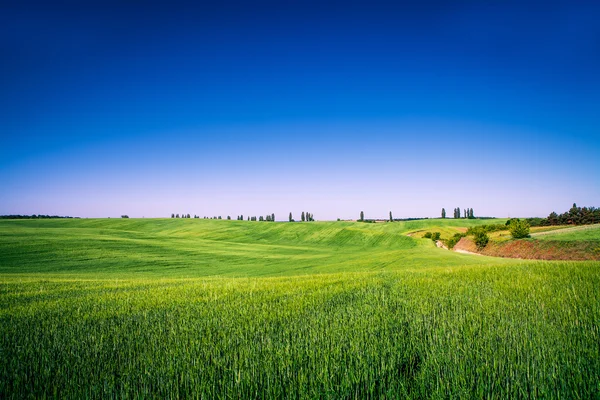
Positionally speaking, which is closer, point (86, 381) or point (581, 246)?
point (86, 381)

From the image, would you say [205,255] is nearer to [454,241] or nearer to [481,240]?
[481,240]

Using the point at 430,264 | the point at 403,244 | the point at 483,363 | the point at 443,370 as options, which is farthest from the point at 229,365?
the point at 403,244

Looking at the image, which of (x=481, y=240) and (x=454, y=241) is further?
(x=454, y=241)

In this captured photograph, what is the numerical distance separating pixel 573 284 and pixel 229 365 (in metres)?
11.0

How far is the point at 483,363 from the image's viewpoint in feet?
12.1

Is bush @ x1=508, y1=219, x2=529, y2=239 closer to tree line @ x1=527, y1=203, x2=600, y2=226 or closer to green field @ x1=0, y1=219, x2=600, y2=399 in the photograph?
tree line @ x1=527, y1=203, x2=600, y2=226

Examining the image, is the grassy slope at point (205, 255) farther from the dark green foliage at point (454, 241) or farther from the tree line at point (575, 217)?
the tree line at point (575, 217)

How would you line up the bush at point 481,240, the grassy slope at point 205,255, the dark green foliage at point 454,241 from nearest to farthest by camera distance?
the grassy slope at point 205,255, the bush at point 481,240, the dark green foliage at point 454,241

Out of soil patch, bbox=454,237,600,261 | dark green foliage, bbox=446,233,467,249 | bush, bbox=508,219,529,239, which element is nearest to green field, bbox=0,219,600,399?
soil patch, bbox=454,237,600,261

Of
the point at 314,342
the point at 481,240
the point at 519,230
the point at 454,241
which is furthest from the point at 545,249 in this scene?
the point at 314,342

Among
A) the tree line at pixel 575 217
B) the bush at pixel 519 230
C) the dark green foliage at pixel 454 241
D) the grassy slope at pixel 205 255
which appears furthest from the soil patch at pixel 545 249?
the tree line at pixel 575 217

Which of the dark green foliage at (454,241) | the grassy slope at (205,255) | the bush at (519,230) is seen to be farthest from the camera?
the dark green foliage at (454,241)

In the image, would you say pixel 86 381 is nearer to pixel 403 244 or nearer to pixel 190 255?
pixel 190 255

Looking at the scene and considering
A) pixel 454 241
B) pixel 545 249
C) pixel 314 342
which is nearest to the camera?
pixel 314 342
